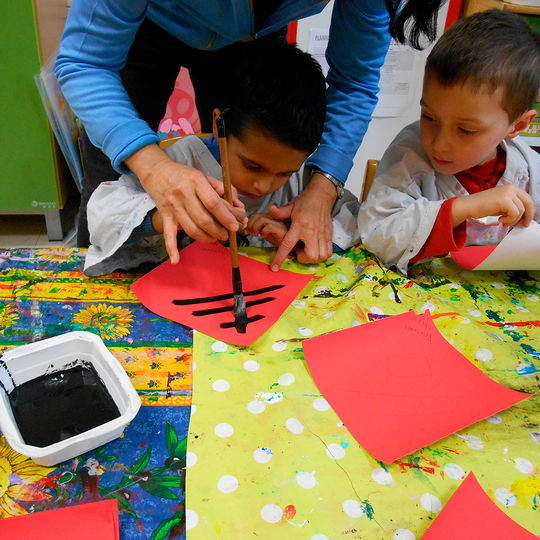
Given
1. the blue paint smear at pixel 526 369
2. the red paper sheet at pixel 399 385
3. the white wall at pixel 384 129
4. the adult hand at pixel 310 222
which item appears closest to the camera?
the red paper sheet at pixel 399 385

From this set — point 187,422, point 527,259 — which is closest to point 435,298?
point 527,259

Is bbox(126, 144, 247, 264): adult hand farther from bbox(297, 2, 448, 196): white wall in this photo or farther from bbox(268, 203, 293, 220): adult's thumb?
bbox(297, 2, 448, 196): white wall

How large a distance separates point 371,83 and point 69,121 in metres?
1.19

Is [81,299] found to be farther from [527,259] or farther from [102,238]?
[527,259]

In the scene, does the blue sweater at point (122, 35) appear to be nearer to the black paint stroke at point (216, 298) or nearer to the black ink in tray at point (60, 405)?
the black paint stroke at point (216, 298)

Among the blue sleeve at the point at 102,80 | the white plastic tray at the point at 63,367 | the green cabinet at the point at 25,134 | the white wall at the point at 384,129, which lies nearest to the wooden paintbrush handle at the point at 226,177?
the blue sleeve at the point at 102,80

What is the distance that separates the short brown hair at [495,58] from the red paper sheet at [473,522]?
2.20 feet

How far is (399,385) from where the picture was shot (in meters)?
0.58


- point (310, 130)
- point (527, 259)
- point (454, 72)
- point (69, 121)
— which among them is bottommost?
point (69, 121)

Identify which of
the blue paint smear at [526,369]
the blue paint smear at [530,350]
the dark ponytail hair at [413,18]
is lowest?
the blue paint smear at [530,350]

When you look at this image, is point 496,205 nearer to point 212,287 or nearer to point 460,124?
Answer: point 460,124

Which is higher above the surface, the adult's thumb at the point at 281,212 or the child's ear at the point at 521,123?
the child's ear at the point at 521,123

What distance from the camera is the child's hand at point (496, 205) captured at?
0.80 metres

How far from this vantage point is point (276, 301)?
732mm
